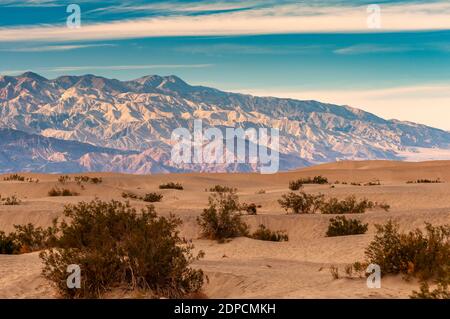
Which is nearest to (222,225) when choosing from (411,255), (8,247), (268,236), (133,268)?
(268,236)

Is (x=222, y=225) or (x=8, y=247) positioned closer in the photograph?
(x=8, y=247)

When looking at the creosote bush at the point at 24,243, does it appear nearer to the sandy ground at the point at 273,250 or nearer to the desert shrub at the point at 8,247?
the desert shrub at the point at 8,247

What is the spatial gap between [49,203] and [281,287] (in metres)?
26.3

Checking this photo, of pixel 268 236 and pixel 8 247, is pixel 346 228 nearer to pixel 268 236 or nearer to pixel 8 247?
pixel 268 236

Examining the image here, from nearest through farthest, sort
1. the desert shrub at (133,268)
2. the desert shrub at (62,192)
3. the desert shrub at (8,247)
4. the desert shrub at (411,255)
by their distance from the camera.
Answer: the desert shrub at (411,255), the desert shrub at (133,268), the desert shrub at (8,247), the desert shrub at (62,192)

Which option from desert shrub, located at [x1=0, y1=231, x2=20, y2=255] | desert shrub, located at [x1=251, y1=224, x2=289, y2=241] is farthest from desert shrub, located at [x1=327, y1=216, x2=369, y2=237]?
desert shrub, located at [x1=0, y1=231, x2=20, y2=255]

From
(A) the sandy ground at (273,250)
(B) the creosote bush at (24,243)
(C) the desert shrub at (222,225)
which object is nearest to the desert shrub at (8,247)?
(B) the creosote bush at (24,243)

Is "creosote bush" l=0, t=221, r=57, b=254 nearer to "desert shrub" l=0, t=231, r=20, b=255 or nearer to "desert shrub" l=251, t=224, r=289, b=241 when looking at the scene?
"desert shrub" l=0, t=231, r=20, b=255

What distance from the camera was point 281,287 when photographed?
15812 millimetres

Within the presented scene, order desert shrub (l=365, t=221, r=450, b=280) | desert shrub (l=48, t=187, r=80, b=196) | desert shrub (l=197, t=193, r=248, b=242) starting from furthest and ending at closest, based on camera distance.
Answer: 1. desert shrub (l=48, t=187, r=80, b=196)
2. desert shrub (l=197, t=193, r=248, b=242)
3. desert shrub (l=365, t=221, r=450, b=280)

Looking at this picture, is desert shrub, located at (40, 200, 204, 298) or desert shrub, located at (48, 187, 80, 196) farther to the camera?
desert shrub, located at (48, 187, 80, 196)

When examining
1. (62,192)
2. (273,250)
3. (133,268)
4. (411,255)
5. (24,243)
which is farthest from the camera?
(62,192)

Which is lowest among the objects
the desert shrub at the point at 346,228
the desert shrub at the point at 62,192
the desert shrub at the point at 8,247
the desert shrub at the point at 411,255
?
the desert shrub at the point at 8,247
